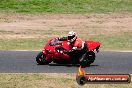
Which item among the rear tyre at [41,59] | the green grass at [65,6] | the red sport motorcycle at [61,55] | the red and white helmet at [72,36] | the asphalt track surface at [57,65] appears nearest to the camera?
the asphalt track surface at [57,65]

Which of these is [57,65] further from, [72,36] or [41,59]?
[72,36]

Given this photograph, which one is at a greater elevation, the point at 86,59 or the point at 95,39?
the point at 86,59

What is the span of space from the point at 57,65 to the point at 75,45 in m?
1.22

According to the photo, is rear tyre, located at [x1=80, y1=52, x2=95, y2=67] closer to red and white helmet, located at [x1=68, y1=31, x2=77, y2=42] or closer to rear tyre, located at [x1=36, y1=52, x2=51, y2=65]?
red and white helmet, located at [x1=68, y1=31, x2=77, y2=42]

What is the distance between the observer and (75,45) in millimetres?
20672

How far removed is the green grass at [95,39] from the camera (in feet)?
84.4

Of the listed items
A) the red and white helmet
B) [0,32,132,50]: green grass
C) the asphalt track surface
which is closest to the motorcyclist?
the red and white helmet

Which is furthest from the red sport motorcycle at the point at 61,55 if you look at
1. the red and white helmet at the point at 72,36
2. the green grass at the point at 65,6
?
the green grass at the point at 65,6

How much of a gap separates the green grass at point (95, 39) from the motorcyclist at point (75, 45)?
488cm

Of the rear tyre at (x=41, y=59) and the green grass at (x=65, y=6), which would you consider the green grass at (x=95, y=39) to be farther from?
the green grass at (x=65, y=6)

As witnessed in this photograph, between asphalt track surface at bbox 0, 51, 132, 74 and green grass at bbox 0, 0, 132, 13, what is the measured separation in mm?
14436

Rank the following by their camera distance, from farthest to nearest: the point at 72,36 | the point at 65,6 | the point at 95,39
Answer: the point at 65,6 < the point at 95,39 < the point at 72,36

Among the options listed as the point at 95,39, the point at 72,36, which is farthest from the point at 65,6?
the point at 72,36

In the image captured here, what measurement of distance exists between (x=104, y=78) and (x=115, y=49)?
10401 millimetres
